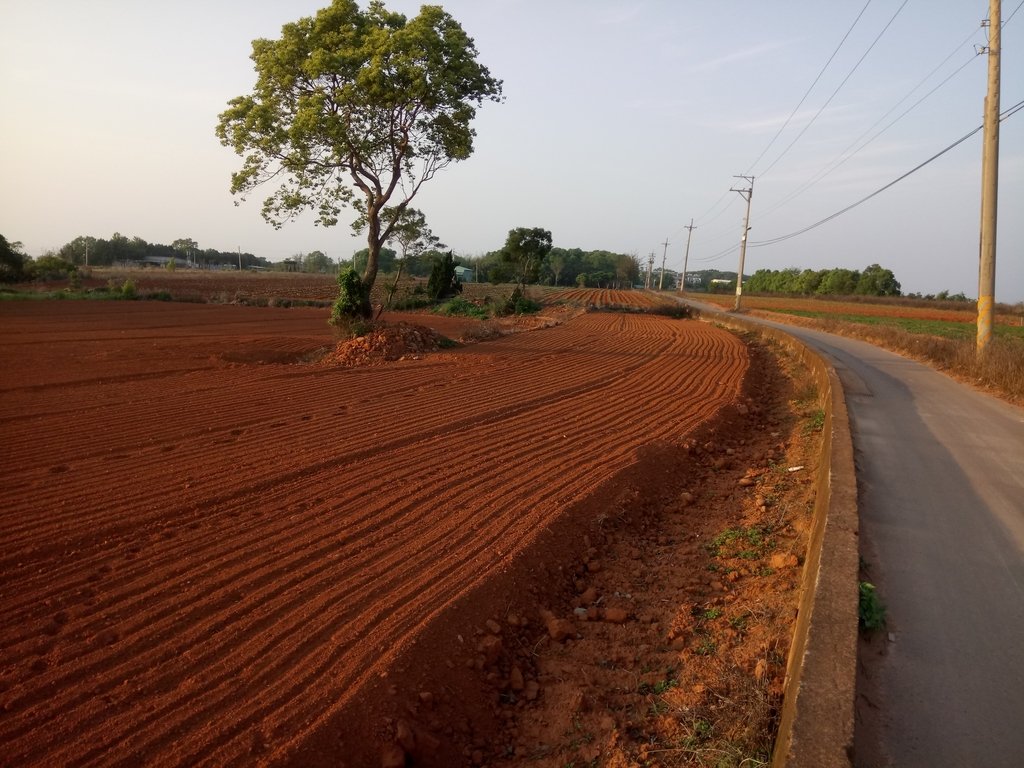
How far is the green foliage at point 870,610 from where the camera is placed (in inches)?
149

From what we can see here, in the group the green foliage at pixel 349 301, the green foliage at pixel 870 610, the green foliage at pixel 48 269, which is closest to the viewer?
the green foliage at pixel 870 610

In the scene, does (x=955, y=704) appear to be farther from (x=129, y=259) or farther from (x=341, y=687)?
(x=129, y=259)

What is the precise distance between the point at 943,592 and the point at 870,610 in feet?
2.35

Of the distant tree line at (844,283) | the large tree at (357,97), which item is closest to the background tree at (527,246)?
the large tree at (357,97)

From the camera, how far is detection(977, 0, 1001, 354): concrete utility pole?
46.8ft

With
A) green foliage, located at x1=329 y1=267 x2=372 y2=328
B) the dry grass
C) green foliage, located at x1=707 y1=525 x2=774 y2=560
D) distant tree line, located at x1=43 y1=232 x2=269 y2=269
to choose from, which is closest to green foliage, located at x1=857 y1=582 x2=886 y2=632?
green foliage, located at x1=707 y1=525 x2=774 y2=560

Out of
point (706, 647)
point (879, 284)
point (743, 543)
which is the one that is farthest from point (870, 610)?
point (879, 284)

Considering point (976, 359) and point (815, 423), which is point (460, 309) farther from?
point (815, 423)

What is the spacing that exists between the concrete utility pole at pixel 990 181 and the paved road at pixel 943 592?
6321 millimetres

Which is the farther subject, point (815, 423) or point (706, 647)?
point (815, 423)

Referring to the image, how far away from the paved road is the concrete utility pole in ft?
20.7

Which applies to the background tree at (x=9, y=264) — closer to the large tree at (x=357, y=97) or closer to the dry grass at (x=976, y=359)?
the large tree at (x=357, y=97)

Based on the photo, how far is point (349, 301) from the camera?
1728 centimetres

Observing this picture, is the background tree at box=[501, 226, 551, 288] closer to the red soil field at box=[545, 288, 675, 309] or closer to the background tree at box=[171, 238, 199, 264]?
the red soil field at box=[545, 288, 675, 309]
